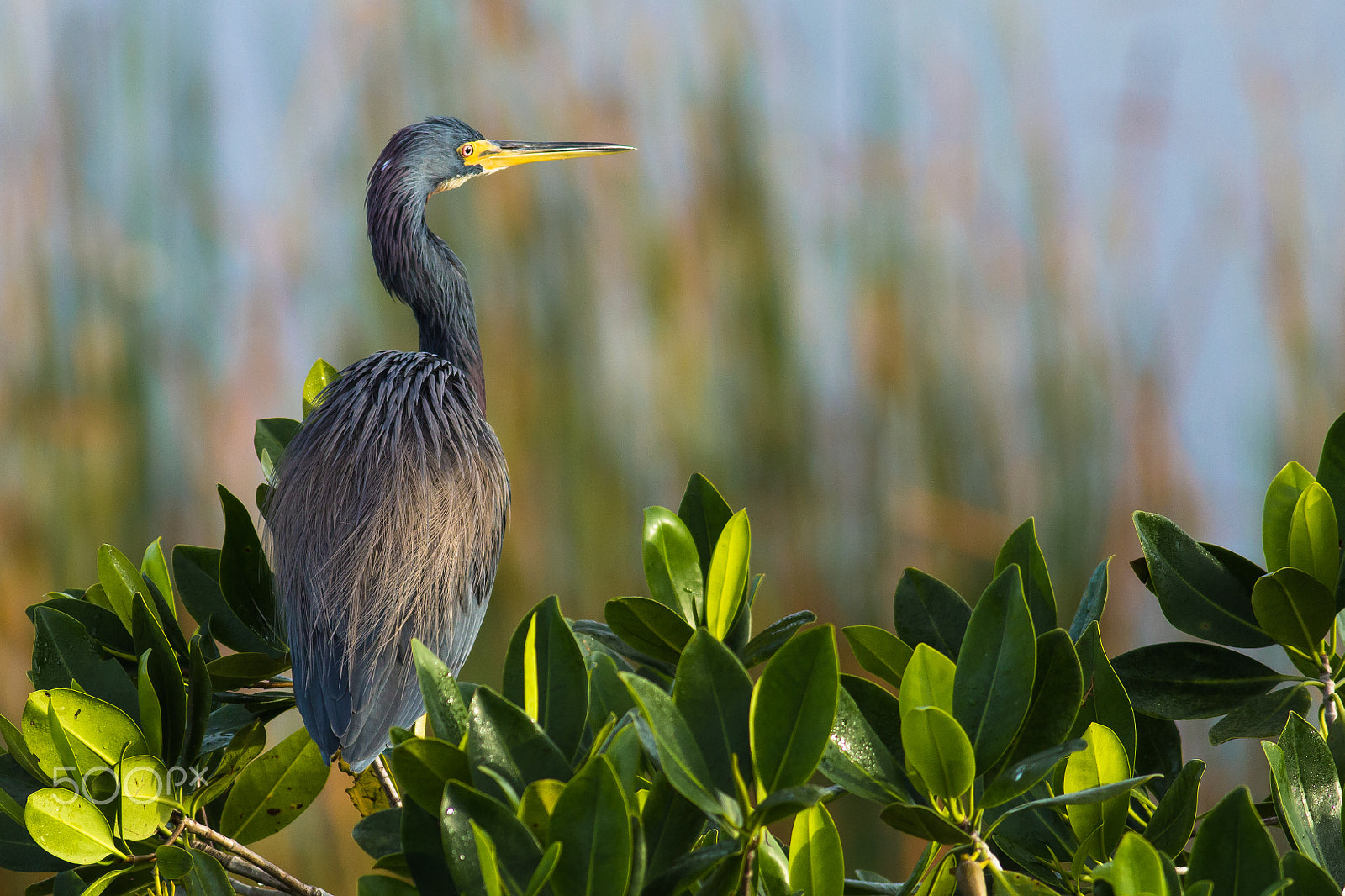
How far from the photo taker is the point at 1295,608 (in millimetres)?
373

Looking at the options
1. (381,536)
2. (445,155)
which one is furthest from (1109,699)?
(445,155)

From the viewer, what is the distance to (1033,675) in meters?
0.32

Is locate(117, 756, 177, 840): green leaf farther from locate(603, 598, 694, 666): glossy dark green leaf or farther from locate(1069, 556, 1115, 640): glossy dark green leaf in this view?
locate(1069, 556, 1115, 640): glossy dark green leaf

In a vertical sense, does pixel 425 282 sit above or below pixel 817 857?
above

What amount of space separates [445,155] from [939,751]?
4.13 ft

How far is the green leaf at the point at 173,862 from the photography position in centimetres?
39

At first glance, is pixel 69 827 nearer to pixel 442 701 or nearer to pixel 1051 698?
pixel 442 701

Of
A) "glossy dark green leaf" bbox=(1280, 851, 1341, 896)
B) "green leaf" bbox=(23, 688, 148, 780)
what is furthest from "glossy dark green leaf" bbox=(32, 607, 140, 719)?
"glossy dark green leaf" bbox=(1280, 851, 1341, 896)

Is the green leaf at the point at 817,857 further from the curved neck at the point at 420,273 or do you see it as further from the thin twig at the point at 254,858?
the curved neck at the point at 420,273

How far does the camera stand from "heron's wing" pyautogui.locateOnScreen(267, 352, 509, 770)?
919 mm

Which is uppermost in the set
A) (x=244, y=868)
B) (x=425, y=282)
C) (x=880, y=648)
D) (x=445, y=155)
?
(x=445, y=155)

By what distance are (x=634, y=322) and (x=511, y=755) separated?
146 centimetres

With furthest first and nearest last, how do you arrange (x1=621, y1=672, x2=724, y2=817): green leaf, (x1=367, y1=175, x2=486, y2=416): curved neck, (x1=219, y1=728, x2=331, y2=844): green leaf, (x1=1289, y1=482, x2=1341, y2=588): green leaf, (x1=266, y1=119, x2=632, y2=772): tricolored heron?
(x1=367, y1=175, x2=486, y2=416): curved neck, (x1=266, y1=119, x2=632, y2=772): tricolored heron, (x1=219, y1=728, x2=331, y2=844): green leaf, (x1=1289, y1=482, x2=1341, y2=588): green leaf, (x1=621, y1=672, x2=724, y2=817): green leaf

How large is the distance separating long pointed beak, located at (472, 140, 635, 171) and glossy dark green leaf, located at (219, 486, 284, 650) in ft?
3.10
